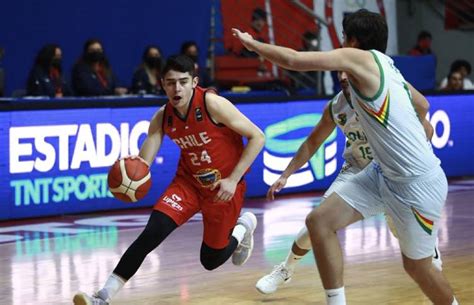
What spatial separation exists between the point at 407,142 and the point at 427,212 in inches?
16.2

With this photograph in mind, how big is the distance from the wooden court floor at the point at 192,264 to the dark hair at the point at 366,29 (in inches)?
93.7

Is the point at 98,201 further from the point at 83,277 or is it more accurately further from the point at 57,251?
the point at 83,277

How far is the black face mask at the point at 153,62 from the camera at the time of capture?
589 inches

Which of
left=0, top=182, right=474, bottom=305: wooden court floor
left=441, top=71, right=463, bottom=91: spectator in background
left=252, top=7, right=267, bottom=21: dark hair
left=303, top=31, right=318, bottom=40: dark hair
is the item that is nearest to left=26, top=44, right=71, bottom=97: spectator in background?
left=0, top=182, right=474, bottom=305: wooden court floor

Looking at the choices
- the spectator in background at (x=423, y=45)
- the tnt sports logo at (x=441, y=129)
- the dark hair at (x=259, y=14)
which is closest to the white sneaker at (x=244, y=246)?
the tnt sports logo at (x=441, y=129)

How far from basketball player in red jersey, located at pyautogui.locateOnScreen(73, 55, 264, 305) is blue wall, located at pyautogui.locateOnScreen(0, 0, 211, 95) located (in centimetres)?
900

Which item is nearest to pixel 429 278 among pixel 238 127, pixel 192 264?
pixel 238 127

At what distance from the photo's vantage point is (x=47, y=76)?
→ 45.9 ft

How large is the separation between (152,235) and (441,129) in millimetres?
9642

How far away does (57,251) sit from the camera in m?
10.8

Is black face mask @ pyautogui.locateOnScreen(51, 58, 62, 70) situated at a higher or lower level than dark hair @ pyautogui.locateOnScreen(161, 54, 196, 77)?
lower

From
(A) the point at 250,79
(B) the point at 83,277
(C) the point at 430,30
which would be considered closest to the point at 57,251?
(B) the point at 83,277

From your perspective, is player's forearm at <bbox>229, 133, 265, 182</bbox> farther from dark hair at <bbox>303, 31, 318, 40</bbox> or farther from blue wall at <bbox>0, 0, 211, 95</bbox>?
dark hair at <bbox>303, 31, 318, 40</bbox>

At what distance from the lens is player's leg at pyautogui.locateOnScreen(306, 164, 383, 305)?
6.82 meters
